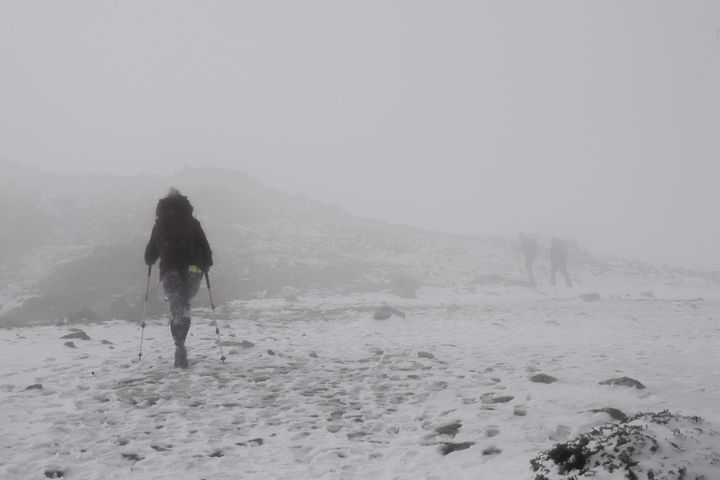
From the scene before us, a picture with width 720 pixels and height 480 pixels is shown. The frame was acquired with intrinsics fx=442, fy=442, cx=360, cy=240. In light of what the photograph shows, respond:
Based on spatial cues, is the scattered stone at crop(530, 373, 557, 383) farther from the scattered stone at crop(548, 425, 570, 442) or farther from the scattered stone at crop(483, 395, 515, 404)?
the scattered stone at crop(548, 425, 570, 442)

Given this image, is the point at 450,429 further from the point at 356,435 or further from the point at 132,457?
the point at 132,457

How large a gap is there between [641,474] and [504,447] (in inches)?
75.0

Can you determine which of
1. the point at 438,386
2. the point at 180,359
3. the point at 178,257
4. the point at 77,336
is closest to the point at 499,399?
the point at 438,386

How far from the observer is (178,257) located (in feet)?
28.1

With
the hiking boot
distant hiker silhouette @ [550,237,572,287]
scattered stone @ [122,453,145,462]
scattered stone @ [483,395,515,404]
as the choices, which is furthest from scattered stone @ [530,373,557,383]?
distant hiker silhouette @ [550,237,572,287]

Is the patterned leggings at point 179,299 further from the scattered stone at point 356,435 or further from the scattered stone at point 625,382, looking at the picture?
the scattered stone at point 625,382

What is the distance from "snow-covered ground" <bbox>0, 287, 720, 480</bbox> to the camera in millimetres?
4457

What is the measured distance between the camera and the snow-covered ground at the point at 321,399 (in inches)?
175

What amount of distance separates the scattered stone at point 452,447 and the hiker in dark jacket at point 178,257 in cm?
551

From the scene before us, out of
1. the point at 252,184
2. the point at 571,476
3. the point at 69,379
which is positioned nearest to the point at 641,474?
the point at 571,476

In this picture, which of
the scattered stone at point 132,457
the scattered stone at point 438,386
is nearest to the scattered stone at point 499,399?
the scattered stone at point 438,386

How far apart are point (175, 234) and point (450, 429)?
6251 millimetres

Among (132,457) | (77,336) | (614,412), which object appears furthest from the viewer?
(77,336)

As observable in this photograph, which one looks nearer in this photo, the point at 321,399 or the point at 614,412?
the point at 614,412
